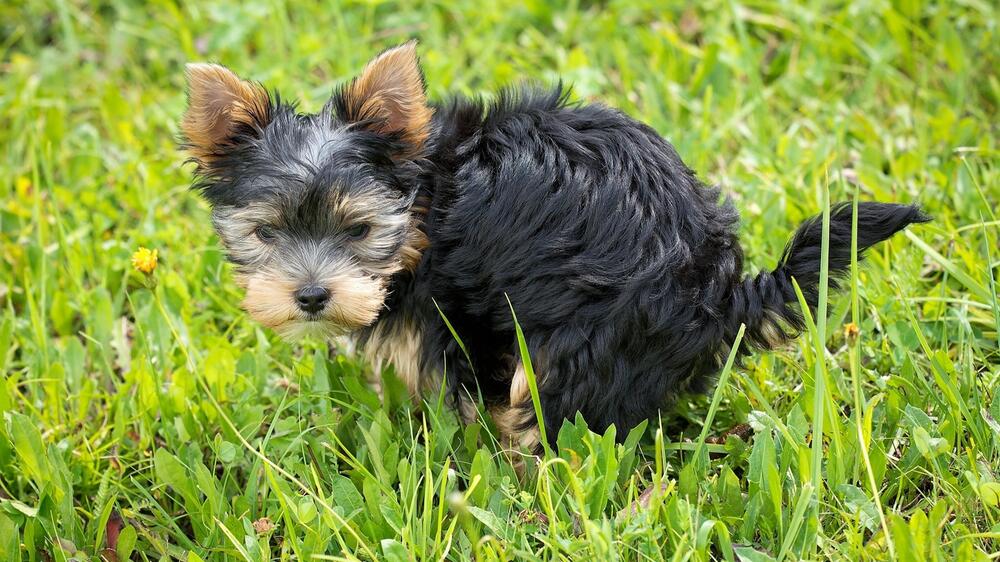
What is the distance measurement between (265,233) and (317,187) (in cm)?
28

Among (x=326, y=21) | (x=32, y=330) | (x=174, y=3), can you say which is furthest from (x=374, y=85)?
(x=174, y=3)

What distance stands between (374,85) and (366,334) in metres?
0.93

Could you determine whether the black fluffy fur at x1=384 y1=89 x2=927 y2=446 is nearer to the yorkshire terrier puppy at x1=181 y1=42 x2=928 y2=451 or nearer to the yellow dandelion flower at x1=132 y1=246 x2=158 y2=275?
the yorkshire terrier puppy at x1=181 y1=42 x2=928 y2=451

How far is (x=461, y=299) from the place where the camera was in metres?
3.40

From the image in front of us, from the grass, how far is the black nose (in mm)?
485

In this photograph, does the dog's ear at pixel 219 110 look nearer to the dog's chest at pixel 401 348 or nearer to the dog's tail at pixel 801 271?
the dog's chest at pixel 401 348

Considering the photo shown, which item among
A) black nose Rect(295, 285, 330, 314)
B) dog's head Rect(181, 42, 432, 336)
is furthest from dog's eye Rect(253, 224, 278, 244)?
black nose Rect(295, 285, 330, 314)

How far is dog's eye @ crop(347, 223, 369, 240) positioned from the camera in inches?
131

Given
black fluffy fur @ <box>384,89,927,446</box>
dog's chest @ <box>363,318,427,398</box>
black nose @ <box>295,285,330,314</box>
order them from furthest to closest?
dog's chest @ <box>363,318,427,398</box> → black nose @ <box>295,285,330,314</box> → black fluffy fur @ <box>384,89,927,446</box>

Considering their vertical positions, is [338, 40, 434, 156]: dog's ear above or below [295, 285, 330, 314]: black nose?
above

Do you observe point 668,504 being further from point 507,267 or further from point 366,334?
point 366,334

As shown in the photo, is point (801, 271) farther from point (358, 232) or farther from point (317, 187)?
point (317, 187)

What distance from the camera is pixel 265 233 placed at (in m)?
3.37

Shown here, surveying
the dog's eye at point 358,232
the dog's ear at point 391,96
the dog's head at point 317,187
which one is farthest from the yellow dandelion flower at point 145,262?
the dog's ear at point 391,96
